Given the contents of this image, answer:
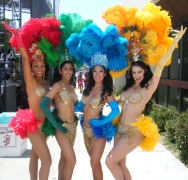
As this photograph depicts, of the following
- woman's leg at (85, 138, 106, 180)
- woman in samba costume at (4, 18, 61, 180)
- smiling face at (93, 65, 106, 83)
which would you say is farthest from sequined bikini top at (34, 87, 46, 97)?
woman's leg at (85, 138, 106, 180)

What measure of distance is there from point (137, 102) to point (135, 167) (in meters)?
1.83

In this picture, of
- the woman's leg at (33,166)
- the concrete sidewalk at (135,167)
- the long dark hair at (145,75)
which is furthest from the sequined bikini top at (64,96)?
the concrete sidewalk at (135,167)

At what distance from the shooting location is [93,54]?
9.38 feet

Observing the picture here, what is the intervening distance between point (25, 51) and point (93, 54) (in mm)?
847

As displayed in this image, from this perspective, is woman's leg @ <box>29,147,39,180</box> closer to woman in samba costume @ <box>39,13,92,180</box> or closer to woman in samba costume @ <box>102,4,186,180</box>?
woman in samba costume @ <box>39,13,92,180</box>

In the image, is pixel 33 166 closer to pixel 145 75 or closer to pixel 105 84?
pixel 105 84

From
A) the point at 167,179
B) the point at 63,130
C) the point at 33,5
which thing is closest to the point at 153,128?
the point at 63,130

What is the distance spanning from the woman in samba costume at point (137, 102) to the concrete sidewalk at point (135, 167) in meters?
1.10

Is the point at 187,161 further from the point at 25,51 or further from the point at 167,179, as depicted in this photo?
the point at 25,51

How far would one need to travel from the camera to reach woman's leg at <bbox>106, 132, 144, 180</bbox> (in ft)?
8.59

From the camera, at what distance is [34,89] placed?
2.96 meters

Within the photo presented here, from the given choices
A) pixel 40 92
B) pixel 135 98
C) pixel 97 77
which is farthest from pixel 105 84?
pixel 40 92

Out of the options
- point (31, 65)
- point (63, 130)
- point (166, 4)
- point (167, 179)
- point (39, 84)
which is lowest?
point (167, 179)

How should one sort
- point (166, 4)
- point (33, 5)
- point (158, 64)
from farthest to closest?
point (33, 5)
point (166, 4)
point (158, 64)
